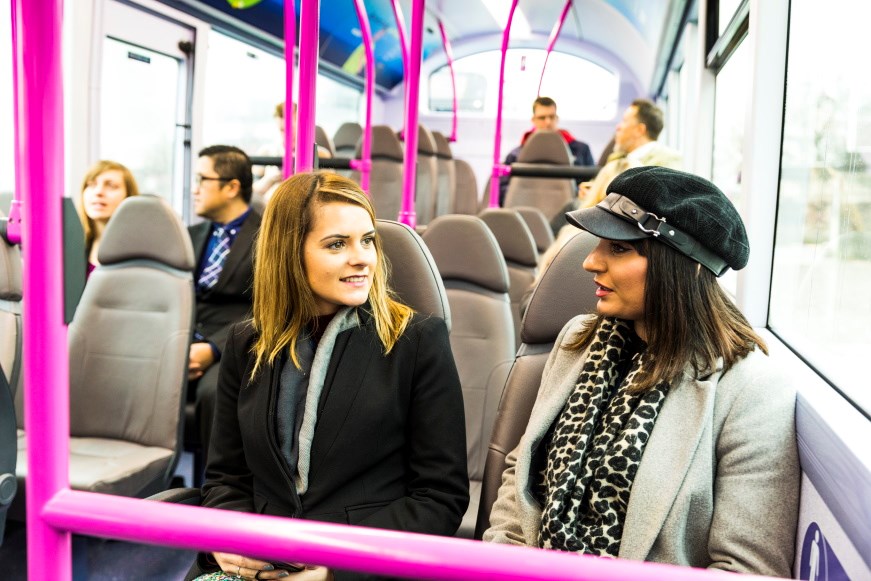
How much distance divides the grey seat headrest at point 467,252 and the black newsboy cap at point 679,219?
1.05 m

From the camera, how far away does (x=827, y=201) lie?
167cm

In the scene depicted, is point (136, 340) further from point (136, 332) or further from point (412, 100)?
point (412, 100)

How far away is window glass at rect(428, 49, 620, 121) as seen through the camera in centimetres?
1159

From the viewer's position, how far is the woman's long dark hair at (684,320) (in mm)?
1209

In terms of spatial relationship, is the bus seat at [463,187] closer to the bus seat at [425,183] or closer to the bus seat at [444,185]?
the bus seat at [444,185]

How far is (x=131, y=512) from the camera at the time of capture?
0.76 m

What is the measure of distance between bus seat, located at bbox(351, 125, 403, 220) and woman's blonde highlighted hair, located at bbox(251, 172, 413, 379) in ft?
15.2

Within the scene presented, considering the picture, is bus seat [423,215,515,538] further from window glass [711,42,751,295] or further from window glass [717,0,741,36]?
window glass [717,0,741,36]

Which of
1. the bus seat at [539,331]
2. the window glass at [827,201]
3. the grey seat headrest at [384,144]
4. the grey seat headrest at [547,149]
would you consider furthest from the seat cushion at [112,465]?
the grey seat headrest at [384,144]

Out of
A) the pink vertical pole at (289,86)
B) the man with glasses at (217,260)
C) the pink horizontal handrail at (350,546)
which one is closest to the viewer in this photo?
the pink horizontal handrail at (350,546)

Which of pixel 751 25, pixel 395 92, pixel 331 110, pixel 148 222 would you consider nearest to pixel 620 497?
pixel 751 25

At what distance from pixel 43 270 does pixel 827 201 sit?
58.7 inches

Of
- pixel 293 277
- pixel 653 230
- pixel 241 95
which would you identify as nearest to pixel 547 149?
pixel 241 95

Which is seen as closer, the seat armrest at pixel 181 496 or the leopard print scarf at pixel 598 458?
the leopard print scarf at pixel 598 458
